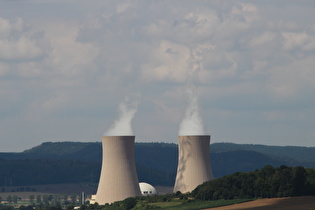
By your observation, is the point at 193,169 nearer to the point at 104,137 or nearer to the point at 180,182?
the point at 180,182

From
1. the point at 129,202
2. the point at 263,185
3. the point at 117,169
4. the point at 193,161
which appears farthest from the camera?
the point at 263,185

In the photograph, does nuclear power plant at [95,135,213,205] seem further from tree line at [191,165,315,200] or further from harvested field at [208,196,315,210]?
harvested field at [208,196,315,210]

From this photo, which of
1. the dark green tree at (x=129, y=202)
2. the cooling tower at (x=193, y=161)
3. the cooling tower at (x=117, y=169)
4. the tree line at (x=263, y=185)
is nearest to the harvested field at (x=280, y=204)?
the tree line at (x=263, y=185)

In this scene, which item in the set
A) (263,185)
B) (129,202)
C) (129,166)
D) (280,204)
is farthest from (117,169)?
(280,204)

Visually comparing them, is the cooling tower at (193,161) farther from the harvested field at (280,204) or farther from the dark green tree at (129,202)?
the dark green tree at (129,202)

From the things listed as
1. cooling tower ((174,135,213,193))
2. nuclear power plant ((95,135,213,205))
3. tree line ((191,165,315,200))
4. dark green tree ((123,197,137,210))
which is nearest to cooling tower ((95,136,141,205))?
nuclear power plant ((95,135,213,205))

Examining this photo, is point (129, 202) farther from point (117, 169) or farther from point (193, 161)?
point (193, 161)

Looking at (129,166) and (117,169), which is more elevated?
(129,166)
